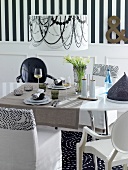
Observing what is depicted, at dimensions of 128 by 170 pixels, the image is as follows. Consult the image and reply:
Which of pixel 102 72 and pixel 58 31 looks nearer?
pixel 58 31

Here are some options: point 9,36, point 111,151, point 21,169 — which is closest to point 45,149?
point 21,169

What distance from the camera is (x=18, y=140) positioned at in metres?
3.10

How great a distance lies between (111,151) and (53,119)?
675 millimetres

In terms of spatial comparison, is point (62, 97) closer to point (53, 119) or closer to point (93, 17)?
point (53, 119)

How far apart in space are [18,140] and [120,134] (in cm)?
81

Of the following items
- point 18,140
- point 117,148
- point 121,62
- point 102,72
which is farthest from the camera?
point 121,62

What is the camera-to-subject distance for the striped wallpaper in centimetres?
618

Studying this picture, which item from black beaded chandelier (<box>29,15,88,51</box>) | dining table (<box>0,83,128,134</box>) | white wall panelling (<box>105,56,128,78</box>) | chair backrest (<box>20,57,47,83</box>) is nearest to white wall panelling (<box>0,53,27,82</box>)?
chair backrest (<box>20,57,47,83</box>)

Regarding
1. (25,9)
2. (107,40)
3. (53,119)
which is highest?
(25,9)

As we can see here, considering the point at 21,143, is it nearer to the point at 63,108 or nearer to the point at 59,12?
the point at 63,108

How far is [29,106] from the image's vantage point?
3.60m

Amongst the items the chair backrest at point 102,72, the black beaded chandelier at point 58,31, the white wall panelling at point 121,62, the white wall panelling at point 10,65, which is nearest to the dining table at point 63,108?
the black beaded chandelier at point 58,31

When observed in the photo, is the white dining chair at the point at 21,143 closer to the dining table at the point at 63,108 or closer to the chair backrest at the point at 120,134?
the dining table at the point at 63,108

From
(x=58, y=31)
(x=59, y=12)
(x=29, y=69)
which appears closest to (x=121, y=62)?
(x=59, y=12)
